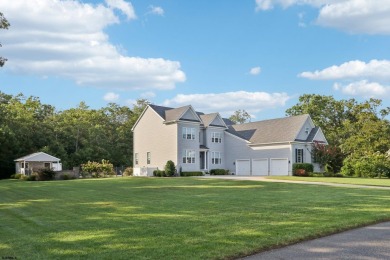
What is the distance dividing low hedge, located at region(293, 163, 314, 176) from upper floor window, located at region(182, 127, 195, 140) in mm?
11552

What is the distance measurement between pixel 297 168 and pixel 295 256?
3653 centimetres

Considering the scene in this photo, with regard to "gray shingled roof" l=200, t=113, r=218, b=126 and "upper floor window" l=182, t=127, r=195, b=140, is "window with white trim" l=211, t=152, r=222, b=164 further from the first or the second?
"upper floor window" l=182, t=127, r=195, b=140

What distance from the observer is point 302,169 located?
4231 cm

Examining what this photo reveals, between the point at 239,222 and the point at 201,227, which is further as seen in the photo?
the point at 239,222

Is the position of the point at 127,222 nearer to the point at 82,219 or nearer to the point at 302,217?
the point at 82,219

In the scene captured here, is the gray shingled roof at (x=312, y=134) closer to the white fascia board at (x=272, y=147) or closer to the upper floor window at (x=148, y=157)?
the white fascia board at (x=272, y=147)

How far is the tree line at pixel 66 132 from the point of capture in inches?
2163

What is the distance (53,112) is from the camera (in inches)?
2931

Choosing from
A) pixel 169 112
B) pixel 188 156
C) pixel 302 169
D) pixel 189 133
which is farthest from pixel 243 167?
pixel 169 112

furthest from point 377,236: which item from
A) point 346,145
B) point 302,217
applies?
point 346,145

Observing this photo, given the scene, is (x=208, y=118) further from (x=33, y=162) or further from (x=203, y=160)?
(x=33, y=162)

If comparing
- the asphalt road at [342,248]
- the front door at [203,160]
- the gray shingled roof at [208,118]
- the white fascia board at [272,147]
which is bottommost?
the asphalt road at [342,248]

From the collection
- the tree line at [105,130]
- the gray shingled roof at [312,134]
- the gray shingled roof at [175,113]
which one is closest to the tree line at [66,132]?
the tree line at [105,130]

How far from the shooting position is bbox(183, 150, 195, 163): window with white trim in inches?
1728
